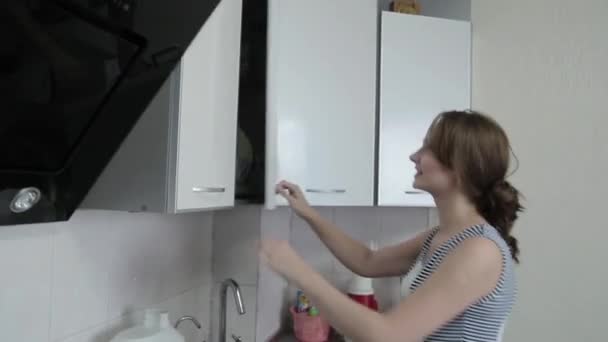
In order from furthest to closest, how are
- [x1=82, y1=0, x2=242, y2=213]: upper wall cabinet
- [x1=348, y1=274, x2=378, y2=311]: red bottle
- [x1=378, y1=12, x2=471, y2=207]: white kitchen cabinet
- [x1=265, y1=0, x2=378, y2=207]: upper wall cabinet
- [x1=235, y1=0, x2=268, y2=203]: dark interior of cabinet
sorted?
[x1=348, y1=274, x2=378, y2=311]: red bottle, [x1=378, y1=12, x2=471, y2=207]: white kitchen cabinet, [x1=265, y1=0, x2=378, y2=207]: upper wall cabinet, [x1=235, y1=0, x2=268, y2=203]: dark interior of cabinet, [x1=82, y1=0, x2=242, y2=213]: upper wall cabinet

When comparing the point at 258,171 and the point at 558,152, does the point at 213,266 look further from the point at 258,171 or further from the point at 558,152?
the point at 558,152

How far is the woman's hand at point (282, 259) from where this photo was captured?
35.4 inches

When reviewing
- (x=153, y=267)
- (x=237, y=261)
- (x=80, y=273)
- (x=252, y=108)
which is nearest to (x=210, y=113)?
(x=252, y=108)

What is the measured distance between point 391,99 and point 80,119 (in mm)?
1193

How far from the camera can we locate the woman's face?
3.51ft

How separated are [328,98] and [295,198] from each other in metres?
0.42

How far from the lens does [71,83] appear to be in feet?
2.34

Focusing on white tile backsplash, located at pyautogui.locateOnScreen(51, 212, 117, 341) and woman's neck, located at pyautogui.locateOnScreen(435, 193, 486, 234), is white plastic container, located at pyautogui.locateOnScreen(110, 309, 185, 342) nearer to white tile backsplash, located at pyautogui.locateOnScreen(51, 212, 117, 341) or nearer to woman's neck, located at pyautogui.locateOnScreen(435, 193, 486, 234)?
white tile backsplash, located at pyautogui.locateOnScreen(51, 212, 117, 341)

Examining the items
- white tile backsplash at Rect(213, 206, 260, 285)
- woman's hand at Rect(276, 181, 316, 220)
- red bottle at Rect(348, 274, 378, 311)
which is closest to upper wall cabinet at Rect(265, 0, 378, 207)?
woman's hand at Rect(276, 181, 316, 220)

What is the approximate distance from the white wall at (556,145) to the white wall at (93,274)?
135 centimetres

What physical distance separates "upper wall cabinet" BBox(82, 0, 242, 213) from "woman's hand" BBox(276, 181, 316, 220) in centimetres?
36

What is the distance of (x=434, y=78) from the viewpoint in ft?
5.70

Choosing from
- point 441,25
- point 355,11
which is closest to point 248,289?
point 355,11

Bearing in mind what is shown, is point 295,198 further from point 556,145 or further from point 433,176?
point 556,145
